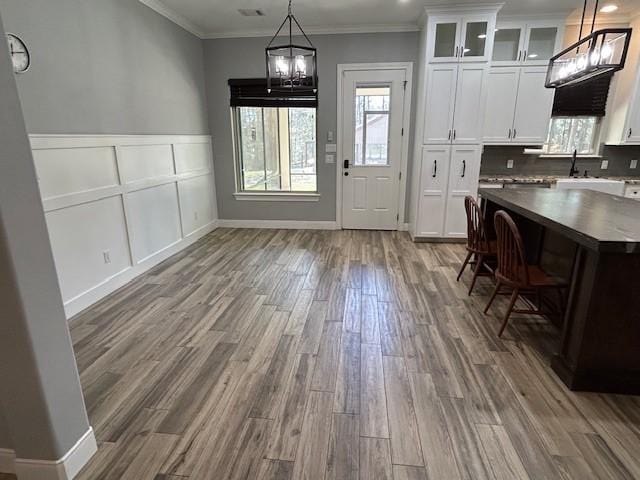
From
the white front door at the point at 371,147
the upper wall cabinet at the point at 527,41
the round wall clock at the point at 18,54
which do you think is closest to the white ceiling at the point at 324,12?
the upper wall cabinet at the point at 527,41

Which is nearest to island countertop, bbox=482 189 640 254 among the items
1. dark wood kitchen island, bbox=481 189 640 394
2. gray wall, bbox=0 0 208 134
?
dark wood kitchen island, bbox=481 189 640 394

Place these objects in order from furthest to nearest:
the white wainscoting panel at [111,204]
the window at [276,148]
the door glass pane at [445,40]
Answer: the window at [276,148] < the door glass pane at [445,40] < the white wainscoting panel at [111,204]

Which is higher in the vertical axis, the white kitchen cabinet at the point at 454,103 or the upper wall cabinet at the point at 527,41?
the upper wall cabinet at the point at 527,41

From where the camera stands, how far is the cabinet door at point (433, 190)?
15.4 ft

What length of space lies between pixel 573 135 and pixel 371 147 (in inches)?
114

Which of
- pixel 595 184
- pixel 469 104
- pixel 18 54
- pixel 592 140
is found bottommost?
pixel 595 184

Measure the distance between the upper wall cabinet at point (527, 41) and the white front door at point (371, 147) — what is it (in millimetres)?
1294

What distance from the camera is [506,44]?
464 cm

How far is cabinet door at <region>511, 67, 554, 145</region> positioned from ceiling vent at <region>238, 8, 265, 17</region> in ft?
11.2

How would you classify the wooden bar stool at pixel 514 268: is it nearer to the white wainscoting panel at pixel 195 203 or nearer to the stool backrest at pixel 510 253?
the stool backrest at pixel 510 253

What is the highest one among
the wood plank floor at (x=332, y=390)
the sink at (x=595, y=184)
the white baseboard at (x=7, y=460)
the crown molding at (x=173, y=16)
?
the crown molding at (x=173, y=16)

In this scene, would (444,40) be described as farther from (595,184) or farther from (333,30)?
(595,184)

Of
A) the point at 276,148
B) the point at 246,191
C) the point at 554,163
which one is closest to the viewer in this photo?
the point at 554,163

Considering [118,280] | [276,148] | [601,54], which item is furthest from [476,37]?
[118,280]
